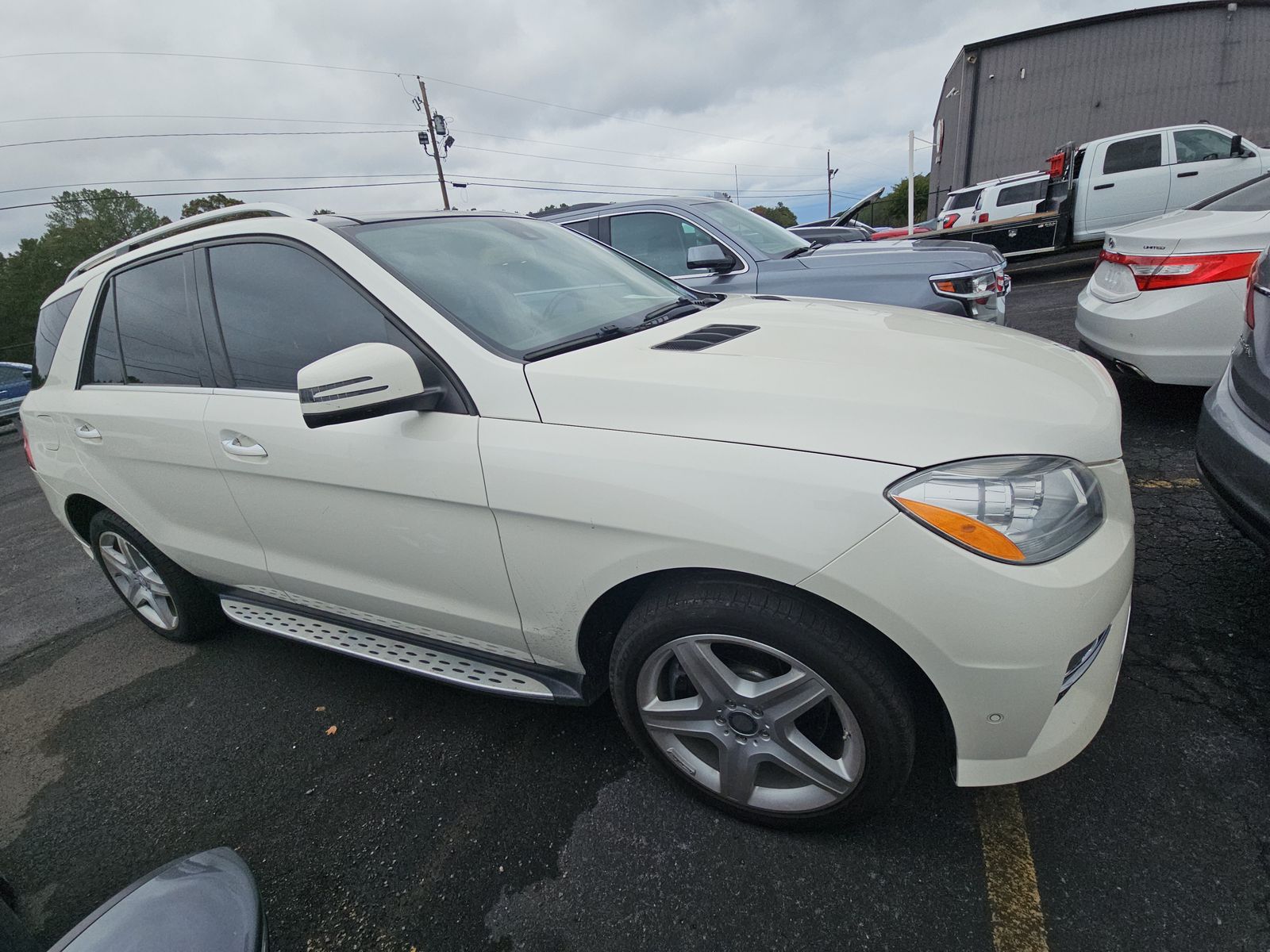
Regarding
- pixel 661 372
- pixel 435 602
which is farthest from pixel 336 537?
pixel 661 372

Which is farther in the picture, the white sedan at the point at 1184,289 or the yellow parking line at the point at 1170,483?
the yellow parking line at the point at 1170,483

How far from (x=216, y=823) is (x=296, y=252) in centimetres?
182

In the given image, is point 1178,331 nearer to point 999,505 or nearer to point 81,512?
point 999,505

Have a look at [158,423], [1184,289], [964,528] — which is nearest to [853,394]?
[964,528]

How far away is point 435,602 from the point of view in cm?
201

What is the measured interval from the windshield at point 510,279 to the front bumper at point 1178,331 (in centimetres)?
250

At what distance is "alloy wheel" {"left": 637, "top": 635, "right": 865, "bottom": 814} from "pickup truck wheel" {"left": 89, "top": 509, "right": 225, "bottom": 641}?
2287mm

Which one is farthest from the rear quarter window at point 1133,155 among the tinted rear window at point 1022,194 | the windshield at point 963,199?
the windshield at point 963,199

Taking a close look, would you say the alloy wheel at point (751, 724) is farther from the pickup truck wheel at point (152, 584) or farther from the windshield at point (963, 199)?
the windshield at point (963, 199)

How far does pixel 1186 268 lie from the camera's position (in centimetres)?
326

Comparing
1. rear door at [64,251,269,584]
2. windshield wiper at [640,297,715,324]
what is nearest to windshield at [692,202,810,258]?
windshield wiper at [640,297,715,324]

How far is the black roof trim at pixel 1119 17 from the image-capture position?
17812 millimetres

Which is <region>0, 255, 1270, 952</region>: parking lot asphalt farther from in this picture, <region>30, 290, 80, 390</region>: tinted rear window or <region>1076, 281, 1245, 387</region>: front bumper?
<region>30, 290, 80, 390</region>: tinted rear window

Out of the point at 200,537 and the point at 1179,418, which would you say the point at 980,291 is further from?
the point at 200,537
